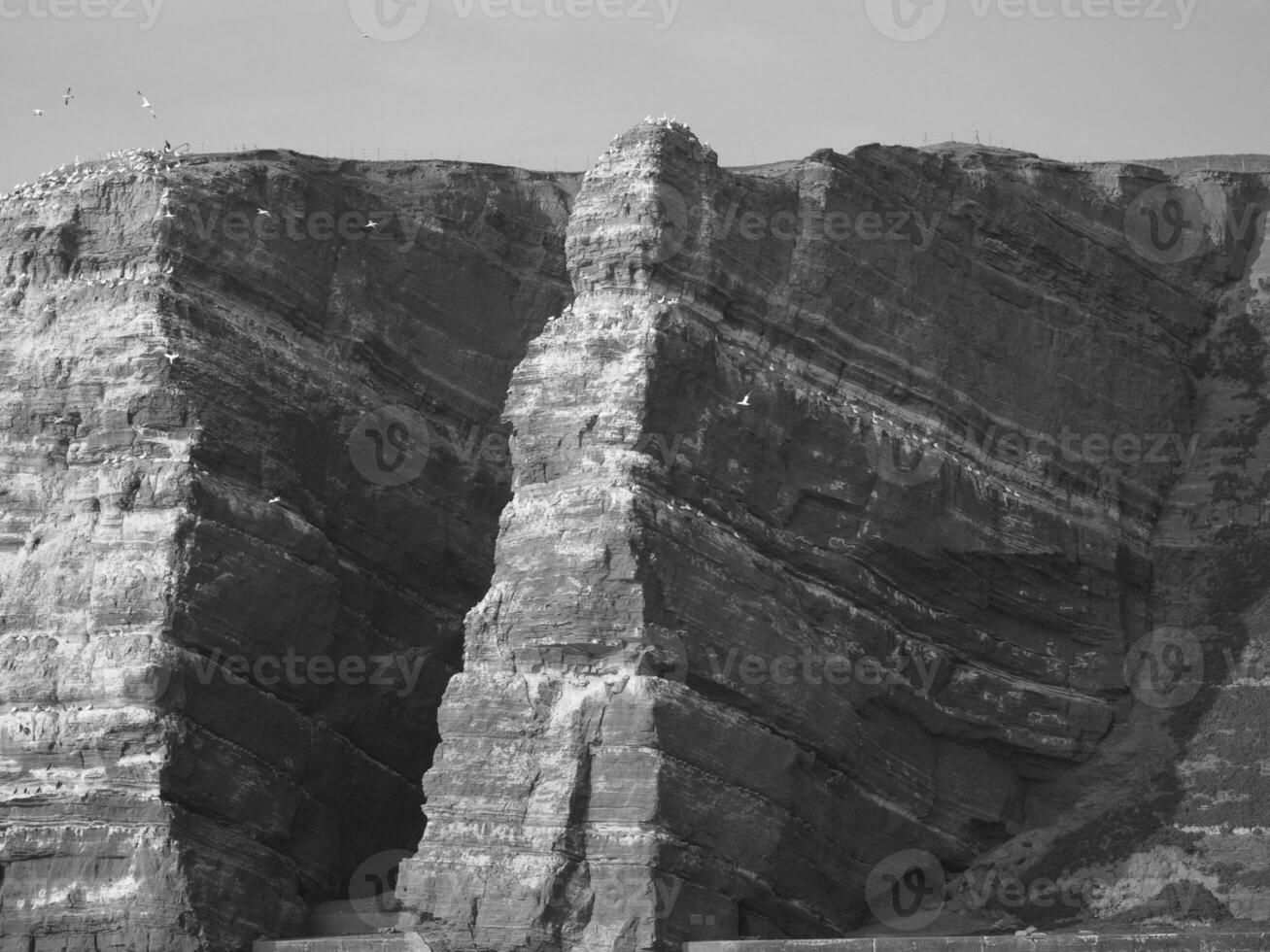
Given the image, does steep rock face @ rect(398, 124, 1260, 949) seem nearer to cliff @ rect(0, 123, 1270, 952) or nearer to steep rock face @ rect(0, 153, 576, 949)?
cliff @ rect(0, 123, 1270, 952)

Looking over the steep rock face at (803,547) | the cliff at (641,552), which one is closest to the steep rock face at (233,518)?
the cliff at (641,552)

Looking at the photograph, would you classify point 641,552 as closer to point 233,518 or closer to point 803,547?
point 803,547

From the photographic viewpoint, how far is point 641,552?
200 ft

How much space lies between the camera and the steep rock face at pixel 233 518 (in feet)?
210

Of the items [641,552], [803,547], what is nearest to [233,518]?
[641,552]

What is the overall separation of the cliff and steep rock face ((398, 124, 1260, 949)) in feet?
0.34

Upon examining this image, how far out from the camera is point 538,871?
59562 mm

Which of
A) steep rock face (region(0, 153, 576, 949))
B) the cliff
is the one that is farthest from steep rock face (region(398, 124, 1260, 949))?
steep rock face (region(0, 153, 576, 949))

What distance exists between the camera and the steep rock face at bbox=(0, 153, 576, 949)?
6412cm

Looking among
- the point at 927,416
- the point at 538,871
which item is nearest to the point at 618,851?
the point at 538,871

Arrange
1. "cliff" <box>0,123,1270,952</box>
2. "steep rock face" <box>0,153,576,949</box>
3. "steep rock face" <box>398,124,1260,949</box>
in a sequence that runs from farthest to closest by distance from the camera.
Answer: "steep rock face" <box>0,153,576,949</box>
"cliff" <box>0,123,1270,952</box>
"steep rock face" <box>398,124,1260,949</box>

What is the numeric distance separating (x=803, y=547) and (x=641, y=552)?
4669 mm

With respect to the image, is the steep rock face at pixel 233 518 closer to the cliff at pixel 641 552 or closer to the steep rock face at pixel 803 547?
the cliff at pixel 641 552

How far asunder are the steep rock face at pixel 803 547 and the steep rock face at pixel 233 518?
584 cm
